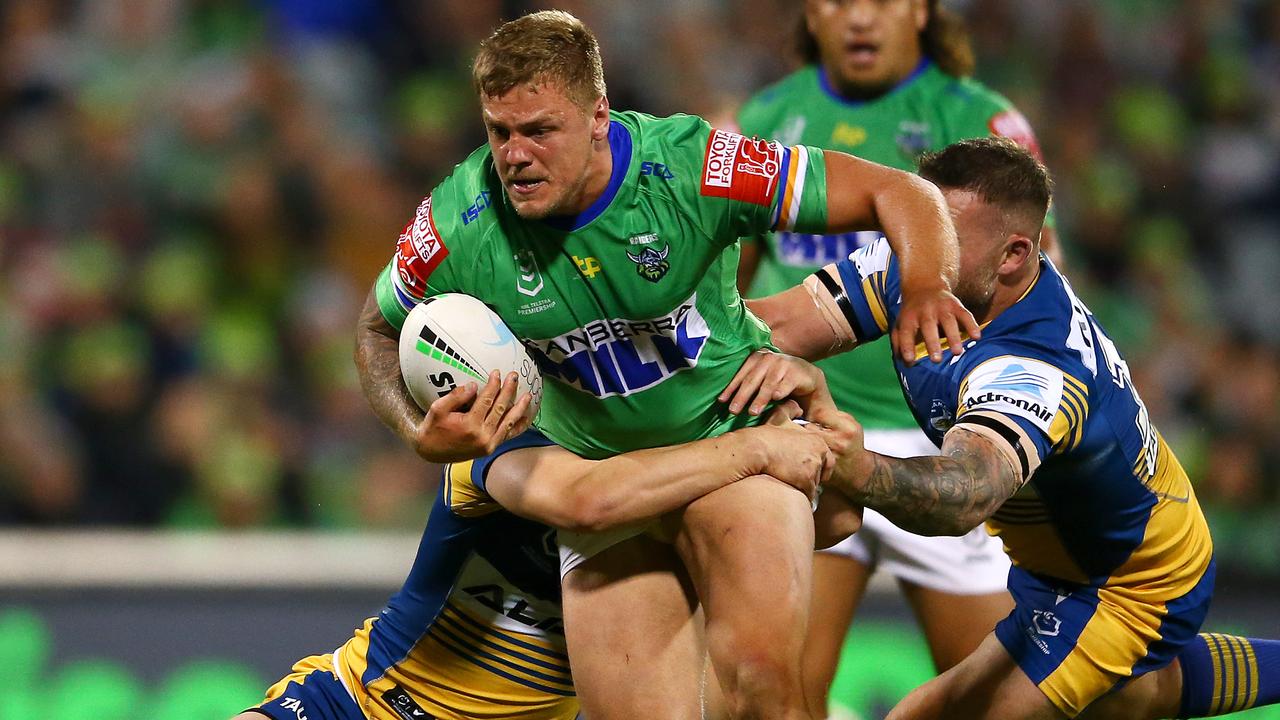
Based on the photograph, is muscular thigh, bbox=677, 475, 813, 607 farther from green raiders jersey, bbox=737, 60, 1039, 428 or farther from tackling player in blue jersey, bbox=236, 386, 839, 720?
green raiders jersey, bbox=737, 60, 1039, 428

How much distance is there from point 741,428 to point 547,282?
1.79 feet

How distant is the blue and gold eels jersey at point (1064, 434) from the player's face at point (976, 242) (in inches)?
3.8

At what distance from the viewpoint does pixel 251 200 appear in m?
7.23

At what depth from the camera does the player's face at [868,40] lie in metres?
4.84

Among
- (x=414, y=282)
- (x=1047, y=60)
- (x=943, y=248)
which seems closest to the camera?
(x=943, y=248)

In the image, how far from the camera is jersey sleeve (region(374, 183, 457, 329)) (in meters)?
3.38

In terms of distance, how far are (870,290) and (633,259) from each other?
873mm

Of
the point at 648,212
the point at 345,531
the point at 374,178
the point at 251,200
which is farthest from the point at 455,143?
the point at 648,212

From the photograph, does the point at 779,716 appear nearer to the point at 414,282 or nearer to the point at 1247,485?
the point at 414,282

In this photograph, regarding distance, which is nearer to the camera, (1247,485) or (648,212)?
(648,212)

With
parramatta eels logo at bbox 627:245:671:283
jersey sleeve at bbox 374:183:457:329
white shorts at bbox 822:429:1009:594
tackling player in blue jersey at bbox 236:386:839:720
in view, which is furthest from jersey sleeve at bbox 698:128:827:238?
white shorts at bbox 822:429:1009:594

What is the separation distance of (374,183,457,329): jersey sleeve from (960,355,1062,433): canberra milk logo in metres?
1.18

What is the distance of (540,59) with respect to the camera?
3.22 metres

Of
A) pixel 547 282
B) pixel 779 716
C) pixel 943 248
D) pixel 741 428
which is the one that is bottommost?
pixel 779 716
